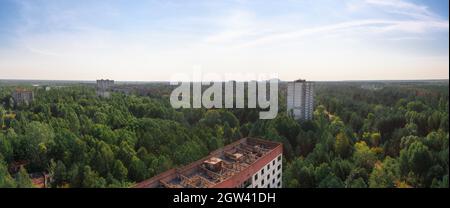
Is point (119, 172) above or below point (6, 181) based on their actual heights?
below

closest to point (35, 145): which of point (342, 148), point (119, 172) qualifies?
point (119, 172)

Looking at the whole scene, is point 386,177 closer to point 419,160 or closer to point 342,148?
point 419,160

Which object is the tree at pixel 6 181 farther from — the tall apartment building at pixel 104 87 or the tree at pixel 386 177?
the tall apartment building at pixel 104 87

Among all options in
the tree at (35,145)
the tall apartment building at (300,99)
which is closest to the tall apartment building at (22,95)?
the tree at (35,145)

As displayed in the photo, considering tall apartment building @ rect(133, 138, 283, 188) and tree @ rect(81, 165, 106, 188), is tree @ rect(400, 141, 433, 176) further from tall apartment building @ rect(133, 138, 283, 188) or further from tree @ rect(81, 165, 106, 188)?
tree @ rect(81, 165, 106, 188)
